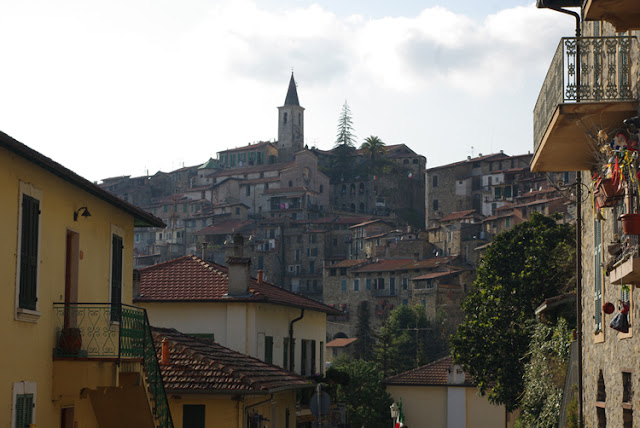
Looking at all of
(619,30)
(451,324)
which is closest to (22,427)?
(619,30)

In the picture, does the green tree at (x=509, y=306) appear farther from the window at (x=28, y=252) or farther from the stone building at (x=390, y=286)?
the stone building at (x=390, y=286)

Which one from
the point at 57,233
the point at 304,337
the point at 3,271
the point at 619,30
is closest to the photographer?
the point at 619,30

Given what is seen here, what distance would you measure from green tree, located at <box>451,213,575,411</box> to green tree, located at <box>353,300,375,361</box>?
63.7m

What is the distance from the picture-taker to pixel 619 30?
10.9 m

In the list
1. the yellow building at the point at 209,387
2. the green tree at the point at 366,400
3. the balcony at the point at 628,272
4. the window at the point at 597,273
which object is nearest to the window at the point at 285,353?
the yellow building at the point at 209,387

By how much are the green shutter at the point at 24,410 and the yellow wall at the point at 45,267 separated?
201 mm

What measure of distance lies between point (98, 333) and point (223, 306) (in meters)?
14.0

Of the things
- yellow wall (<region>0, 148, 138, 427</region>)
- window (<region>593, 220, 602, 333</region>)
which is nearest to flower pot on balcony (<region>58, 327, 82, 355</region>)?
yellow wall (<region>0, 148, 138, 427</region>)

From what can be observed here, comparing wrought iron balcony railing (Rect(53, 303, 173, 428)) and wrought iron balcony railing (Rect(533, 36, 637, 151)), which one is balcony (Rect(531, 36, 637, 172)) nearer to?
wrought iron balcony railing (Rect(533, 36, 637, 151))

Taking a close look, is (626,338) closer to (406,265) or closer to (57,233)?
(57,233)

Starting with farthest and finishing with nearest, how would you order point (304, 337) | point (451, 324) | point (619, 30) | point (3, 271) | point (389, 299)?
point (389, 299) < point (451, 324) < point (304, 337) < point (3, 271) < point (619, 30)

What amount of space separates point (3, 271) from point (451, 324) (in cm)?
9166

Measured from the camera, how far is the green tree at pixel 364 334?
338 ft

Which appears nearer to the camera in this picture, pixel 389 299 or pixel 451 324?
pixel 451 324
